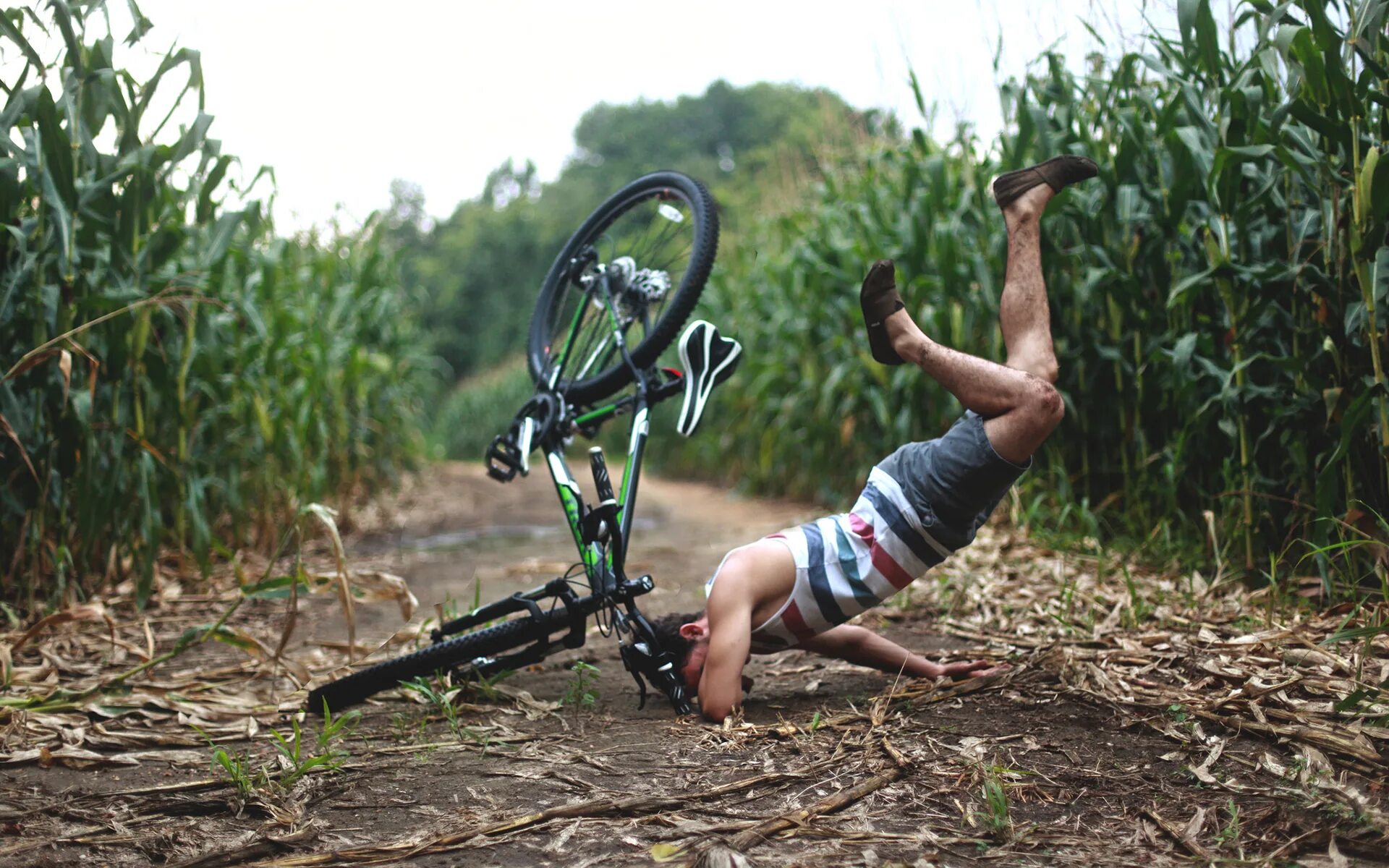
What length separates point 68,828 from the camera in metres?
1.79

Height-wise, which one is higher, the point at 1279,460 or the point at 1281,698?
the point at 1279,460

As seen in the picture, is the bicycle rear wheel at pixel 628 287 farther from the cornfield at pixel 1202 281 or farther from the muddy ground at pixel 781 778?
the cornfield at pixel 1202 281

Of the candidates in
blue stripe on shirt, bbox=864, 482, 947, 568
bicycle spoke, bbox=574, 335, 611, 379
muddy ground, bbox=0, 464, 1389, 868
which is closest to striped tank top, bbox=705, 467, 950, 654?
blue stripe on shirt, bbox=864, 482, 947, 568

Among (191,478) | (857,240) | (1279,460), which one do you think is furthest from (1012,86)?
(191,478)

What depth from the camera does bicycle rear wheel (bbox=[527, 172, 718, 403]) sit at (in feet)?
8.91

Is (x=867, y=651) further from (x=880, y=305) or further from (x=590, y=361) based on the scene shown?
(x=590, y=361)

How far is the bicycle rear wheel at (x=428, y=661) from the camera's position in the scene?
243cm

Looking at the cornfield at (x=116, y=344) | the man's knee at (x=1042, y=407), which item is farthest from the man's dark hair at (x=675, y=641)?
the cornfield at (x=116, y=344)

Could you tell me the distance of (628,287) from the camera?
9.47ft

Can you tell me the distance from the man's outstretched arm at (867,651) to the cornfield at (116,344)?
2.34 meters

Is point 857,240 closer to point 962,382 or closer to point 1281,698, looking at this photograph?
point 962,382

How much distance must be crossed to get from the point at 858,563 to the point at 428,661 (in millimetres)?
1131

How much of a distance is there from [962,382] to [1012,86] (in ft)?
7.77

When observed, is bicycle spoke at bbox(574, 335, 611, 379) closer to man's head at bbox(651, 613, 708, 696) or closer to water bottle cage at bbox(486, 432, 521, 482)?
water bottle cage at bbox(486, 432, 521, 482)
